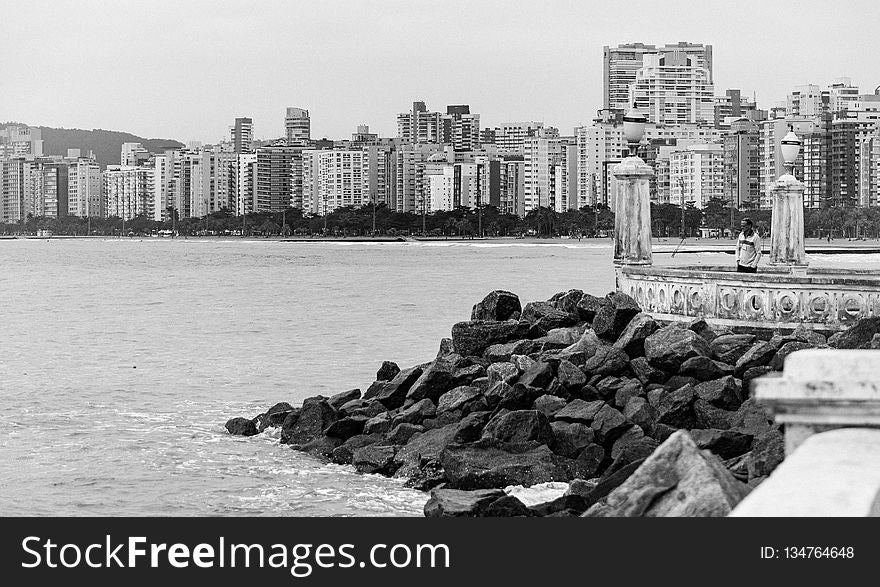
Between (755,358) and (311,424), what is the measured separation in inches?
232

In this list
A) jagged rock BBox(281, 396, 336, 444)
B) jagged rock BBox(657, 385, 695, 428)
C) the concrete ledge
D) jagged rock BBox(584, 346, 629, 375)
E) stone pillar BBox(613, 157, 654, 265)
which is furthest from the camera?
stone pillar BBox(613, 157, 654, 265)

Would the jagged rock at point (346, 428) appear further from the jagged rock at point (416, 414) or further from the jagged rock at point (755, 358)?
the jagged rock at point (755, 358)

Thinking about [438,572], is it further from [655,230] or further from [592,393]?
[655,230]

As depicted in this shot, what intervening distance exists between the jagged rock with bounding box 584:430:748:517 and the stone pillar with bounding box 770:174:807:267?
1507cm

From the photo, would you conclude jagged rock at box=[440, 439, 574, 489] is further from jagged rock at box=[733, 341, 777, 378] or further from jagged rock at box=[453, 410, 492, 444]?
jagged rock at box=[733, 341, 777, 378]

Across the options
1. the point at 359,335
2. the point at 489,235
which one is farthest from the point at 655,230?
the point at 359,335

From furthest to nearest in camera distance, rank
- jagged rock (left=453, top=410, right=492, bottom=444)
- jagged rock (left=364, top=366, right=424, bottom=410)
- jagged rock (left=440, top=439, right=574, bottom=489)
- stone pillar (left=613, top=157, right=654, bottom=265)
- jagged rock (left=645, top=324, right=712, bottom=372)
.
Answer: stone pillar (left=613, top=157, right=654, bottom=265) < jagged rock (left=364, top=366, right=424, bottom=410) < jagged rock (left=645, top=324, right=712, bottom=372) < jagged rock (left=453, top=410, right=492, bottom=444) < jagged rock (left=440, top=439, right=574, bottom=489)

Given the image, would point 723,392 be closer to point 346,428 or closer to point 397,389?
point 346,428

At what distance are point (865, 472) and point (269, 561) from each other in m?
2.57

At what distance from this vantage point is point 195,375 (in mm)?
29656

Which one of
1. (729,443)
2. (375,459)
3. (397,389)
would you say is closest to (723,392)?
(729,443)

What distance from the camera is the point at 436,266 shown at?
9631cm

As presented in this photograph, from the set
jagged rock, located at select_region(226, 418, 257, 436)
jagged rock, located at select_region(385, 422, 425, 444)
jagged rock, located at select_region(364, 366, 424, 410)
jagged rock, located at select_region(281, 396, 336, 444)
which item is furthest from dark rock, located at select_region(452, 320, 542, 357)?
jagged rock, located at select_region(385, 422, 425, 444)

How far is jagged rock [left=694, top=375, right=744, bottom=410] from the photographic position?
1450 cm
